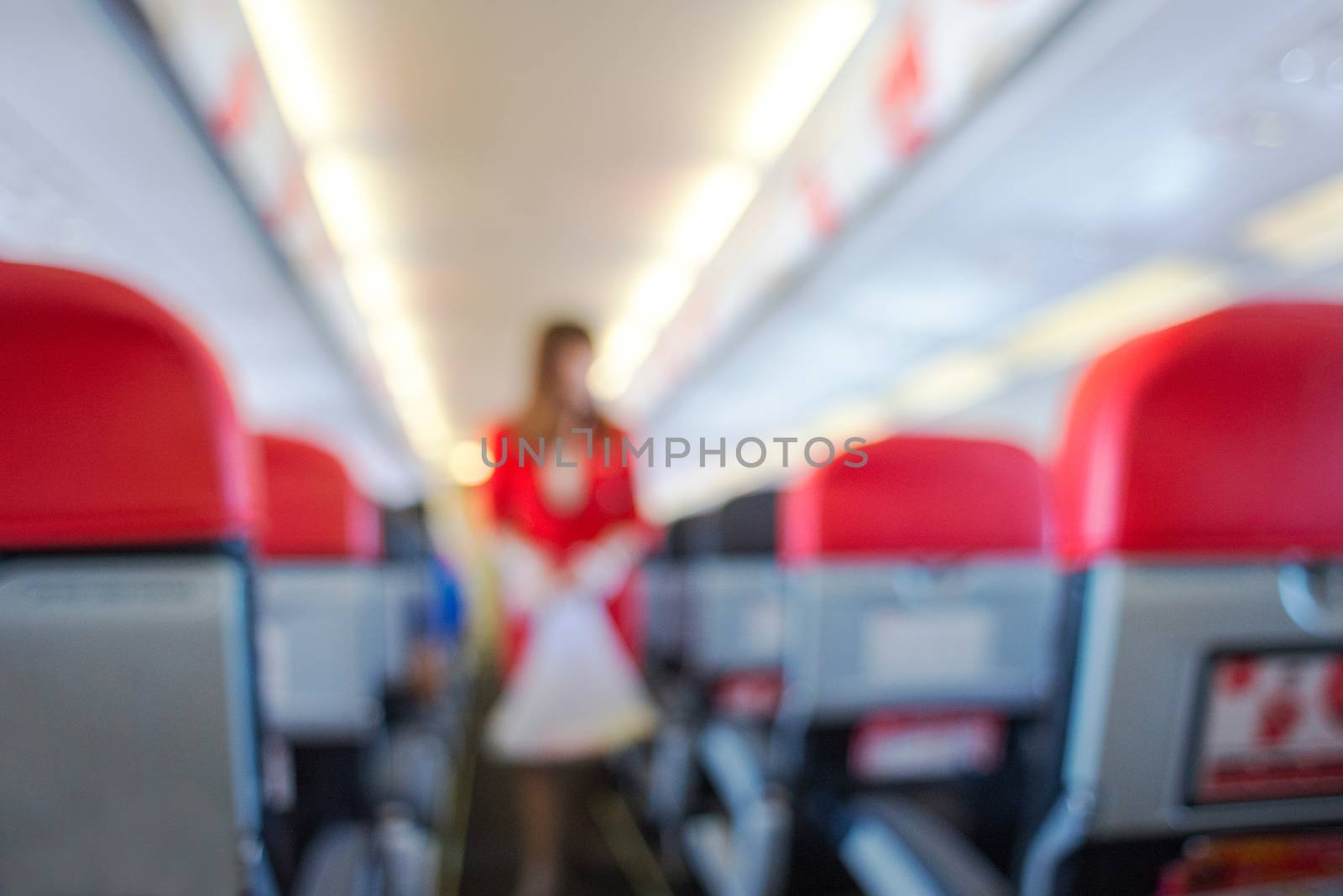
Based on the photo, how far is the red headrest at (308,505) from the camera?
65.0 inches

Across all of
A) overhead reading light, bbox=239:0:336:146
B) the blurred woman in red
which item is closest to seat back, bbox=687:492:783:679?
the blurred woman in red

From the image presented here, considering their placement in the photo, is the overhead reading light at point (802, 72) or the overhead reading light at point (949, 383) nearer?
the overhead reading light at point (802, 72)

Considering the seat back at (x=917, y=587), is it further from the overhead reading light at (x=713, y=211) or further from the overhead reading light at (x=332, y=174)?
the overhead reading light at (x=713, y=211)

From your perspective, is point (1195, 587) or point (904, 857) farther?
point (904, 857)

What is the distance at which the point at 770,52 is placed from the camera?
2.63m

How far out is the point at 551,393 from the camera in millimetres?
2262

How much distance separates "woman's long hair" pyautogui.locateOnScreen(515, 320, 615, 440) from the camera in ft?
7.30

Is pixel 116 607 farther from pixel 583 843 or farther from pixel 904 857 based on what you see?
pixel 583 843

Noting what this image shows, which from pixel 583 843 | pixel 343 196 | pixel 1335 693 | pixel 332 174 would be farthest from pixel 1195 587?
pixel 343 196

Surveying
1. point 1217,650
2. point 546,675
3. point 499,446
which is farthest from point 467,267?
point 1217,650

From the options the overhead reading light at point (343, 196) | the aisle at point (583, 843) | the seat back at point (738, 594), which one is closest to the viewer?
the aisle at point (583, 843)

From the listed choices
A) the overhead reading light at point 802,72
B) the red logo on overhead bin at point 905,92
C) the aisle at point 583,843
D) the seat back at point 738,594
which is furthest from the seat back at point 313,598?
the overhead reading light at point 802,72

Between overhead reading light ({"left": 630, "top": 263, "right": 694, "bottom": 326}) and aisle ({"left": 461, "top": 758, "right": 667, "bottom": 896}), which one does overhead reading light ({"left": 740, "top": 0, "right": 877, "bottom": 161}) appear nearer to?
overhead reading light ({"left": 630, "top": 263, "right": 694, "bottom": 326})

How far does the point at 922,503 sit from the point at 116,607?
55.2 inches
